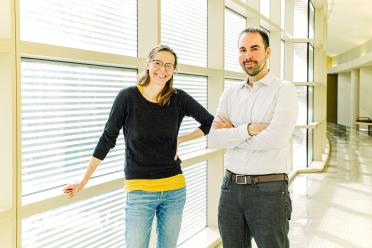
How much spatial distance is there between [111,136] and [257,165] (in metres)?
0.86

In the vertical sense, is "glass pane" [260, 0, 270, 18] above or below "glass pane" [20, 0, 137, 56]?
above

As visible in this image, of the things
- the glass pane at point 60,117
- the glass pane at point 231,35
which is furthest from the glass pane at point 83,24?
the glass pane at point 231,35

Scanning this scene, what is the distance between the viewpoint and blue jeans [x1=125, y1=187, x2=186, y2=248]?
2348 mm

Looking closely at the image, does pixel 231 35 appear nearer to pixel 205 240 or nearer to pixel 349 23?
pixel 205 240

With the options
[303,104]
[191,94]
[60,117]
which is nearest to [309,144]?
[303,104]

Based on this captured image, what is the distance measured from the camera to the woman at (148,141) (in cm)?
229

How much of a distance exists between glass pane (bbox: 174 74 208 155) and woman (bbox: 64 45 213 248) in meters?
1.29

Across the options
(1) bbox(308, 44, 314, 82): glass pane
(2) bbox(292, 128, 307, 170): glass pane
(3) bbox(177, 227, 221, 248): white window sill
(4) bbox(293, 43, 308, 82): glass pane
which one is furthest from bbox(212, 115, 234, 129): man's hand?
(1) bbox(308, 44, 314, 82): glass pane

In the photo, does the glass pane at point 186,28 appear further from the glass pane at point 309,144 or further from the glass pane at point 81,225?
the glass pane at point 309,144

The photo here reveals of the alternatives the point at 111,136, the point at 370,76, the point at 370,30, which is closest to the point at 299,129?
the point at 111,136

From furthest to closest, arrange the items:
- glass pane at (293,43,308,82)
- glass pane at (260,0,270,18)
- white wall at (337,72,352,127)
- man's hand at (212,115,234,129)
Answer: white wall at (337,72,352,127) → glass pane at (293,43,308,82) → glass pane at (260,0,270,18) → man's hand at (212,115,234,129)

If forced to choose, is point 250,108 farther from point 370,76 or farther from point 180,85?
point 370,76

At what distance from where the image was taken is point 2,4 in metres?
1.78

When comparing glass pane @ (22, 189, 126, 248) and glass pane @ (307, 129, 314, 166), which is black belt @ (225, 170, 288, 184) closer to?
glass pane @ (22, 189, 126, 248)
